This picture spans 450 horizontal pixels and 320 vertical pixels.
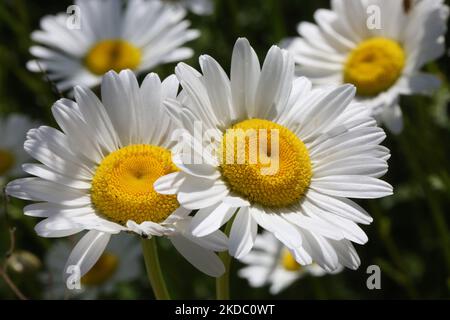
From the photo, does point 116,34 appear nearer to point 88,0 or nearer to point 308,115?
point 88,0

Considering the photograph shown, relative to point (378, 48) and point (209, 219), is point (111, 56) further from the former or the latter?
point (209, 219)

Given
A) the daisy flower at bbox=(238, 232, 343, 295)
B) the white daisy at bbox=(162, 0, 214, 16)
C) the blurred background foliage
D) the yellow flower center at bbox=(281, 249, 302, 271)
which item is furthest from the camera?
the white daisy at bbox=(162, 0, 214, 16)

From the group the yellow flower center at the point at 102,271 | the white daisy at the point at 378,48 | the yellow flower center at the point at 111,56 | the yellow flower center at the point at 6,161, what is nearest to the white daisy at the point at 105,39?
the yellow flower center at the point at 111,56

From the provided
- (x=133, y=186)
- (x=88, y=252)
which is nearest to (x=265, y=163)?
(x=133, y=186)

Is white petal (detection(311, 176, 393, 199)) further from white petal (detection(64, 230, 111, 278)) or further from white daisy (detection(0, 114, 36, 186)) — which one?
white daisy (detection(0, 114, 36, 186))

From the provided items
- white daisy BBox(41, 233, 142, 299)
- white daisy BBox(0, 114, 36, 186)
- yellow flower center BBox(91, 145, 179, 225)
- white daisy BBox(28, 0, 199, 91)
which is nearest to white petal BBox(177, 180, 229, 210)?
yellow flower center BBox(91, 145, 179, 225)

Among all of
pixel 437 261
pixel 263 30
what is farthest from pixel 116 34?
pixel 437 261

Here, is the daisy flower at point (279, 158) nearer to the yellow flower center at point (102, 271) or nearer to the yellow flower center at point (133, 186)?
the yellow flower center at point (133, 186)
